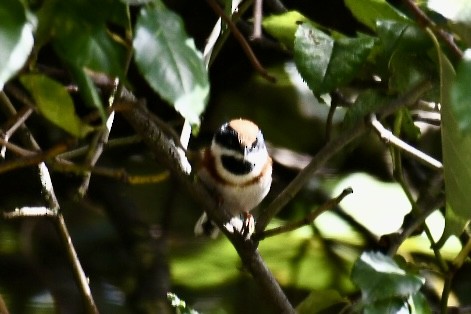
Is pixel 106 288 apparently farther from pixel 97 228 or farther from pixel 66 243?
pixel 66 243

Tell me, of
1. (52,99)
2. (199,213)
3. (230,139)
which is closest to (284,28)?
(230,139)

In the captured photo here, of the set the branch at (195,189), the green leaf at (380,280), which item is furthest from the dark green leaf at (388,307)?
the branch at (195,189)

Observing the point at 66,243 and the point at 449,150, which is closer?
the point at 449,150

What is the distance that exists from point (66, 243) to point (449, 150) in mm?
459

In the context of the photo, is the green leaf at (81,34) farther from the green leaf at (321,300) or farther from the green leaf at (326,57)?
the green leaf at (321,300)

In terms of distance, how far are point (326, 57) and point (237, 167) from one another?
381 millimetres

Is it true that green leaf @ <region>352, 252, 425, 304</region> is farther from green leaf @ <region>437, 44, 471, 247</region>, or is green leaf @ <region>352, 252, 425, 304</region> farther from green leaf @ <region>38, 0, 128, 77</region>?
green leaf @ <region>38, 0, 128, 77</region>

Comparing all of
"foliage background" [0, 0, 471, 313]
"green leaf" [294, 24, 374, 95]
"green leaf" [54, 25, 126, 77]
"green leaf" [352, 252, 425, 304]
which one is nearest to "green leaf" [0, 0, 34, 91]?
"green leaf" [54, 25, 126, 77]

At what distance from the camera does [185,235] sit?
55.4 inches

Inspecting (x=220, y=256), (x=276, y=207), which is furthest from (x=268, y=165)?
(x=220, y=256)

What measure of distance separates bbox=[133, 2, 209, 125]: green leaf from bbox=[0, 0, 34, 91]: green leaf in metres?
0.06

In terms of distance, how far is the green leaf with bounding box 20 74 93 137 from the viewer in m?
0.43

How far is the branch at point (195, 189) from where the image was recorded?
2.26 ft

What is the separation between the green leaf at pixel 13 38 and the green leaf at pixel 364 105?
17.5 inches
